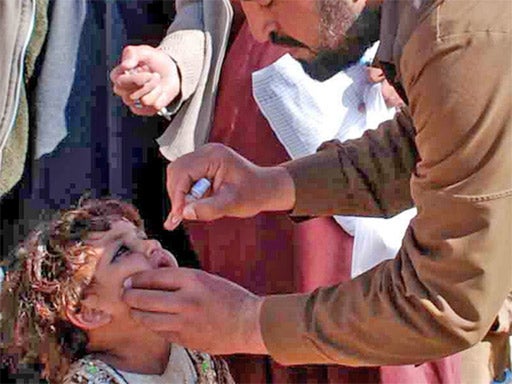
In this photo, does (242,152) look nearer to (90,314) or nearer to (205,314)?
(90,314)

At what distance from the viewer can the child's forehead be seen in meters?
2.54

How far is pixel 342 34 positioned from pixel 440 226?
1.12ft

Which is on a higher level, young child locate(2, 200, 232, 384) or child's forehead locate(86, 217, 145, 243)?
child's forehead locate(86, 217, 145, 243)

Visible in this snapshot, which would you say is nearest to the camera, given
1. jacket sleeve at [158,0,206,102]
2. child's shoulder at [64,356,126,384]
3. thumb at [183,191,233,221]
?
thumb at [183,191,233,221]

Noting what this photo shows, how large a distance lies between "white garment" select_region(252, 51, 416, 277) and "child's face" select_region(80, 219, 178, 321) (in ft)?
1.30

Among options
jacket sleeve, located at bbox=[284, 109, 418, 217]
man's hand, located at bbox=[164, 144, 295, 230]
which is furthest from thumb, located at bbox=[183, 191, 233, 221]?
jacket sleeve, located at bbox=[284, 109, 418, 217]

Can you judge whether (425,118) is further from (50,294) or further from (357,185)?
(50,294)

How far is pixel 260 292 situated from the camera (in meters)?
2.71

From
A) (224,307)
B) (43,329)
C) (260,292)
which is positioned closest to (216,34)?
(260,292)

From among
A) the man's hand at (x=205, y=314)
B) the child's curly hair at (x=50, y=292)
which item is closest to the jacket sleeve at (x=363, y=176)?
the man's hand at (x=205, y=314)

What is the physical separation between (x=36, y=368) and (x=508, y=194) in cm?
168

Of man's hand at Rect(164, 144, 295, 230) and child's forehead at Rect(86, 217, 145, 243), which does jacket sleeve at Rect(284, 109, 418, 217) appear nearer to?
man's hand at Rect(164, 144, 295, 230)

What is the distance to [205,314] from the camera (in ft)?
6.75

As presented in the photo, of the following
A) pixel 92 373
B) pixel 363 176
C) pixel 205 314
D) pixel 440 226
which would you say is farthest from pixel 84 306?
pixel 440 226
